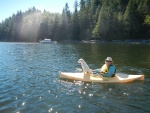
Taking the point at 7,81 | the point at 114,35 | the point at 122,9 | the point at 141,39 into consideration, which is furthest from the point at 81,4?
the point at 7,81

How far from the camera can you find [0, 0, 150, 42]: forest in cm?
10588

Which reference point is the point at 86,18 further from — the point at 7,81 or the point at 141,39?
the point at 7,81

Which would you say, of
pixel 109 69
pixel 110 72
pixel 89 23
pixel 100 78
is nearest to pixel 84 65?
pixel 100 78

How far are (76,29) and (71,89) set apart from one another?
114 meters

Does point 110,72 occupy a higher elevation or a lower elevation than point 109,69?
lower

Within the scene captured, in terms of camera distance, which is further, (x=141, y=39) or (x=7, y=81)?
(x=141, y=39)

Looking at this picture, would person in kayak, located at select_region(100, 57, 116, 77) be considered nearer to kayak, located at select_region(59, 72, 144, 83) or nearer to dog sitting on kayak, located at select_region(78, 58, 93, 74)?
kayak, located at select_region(59, 72, 144, 83)

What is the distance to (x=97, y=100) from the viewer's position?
52.3 ft

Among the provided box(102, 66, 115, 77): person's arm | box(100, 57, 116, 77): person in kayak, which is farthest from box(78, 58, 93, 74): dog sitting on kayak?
box(102, 66, 115, 77): person's arm

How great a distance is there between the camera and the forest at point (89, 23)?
4168 inches

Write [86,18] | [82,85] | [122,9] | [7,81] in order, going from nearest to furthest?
1. [82,85]
2. [7,81]
3. [122,9]
4. [86,18]

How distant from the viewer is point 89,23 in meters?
126

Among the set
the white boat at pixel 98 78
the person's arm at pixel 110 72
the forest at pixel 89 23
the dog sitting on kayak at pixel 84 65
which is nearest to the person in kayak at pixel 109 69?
the person's arm at pixel 110 72

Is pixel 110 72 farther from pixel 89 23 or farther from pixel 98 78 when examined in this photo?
pixel 89 23
